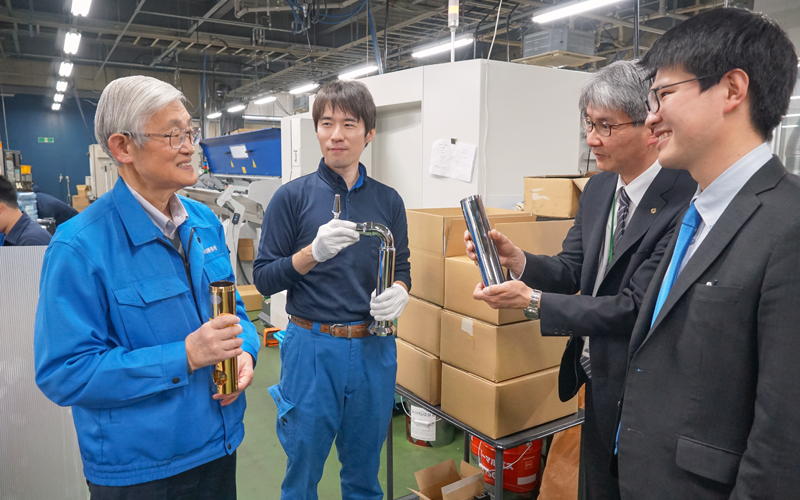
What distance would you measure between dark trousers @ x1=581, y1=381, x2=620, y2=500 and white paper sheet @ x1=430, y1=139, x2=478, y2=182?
1.55 meters

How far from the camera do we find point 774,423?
2.44 feet

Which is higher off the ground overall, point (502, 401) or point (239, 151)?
point (239, 151)

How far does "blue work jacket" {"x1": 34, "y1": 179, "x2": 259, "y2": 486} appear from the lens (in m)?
0.95

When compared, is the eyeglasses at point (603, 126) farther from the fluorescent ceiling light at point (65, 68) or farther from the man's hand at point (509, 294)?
the fluorescent ceiling light at point (65, 68)

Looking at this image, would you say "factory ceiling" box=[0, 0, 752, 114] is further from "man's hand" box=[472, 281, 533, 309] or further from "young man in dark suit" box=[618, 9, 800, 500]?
"young man in dark suit" box=[618, 9, 800, 500]

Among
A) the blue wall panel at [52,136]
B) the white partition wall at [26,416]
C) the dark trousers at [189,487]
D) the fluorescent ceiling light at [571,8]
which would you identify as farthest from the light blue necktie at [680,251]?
the blue wall panel at [52,136]

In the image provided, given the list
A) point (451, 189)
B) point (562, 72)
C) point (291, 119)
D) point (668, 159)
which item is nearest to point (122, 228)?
point (668, 159)

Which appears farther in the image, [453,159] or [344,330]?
[453,159]

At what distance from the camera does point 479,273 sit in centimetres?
170

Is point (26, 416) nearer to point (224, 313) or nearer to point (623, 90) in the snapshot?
point (224, 313)

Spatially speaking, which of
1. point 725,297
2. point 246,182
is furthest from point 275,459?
point 246,182

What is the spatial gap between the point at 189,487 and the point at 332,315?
2.08 feet

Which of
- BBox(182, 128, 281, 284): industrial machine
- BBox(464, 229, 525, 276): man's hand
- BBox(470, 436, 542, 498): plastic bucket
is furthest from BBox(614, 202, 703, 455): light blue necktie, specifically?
BBox(182, 128, 281, 284): industrial machine

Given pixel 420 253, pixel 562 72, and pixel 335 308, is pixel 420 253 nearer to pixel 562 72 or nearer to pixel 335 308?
pixel 335 308
